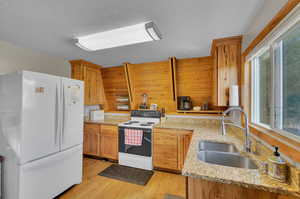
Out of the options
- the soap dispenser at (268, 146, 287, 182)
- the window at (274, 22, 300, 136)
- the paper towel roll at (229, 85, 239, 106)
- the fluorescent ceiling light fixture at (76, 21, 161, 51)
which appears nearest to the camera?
the soap dispenser at (268, 146, 287, 182)

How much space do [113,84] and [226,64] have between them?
2.78m

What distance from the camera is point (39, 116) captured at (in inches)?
61.2

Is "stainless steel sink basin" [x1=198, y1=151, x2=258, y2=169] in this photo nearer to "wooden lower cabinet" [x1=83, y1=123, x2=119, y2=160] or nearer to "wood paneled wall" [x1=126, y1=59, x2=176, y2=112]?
"wood paneled wall" [x1=126, y1=59, x2=176, y2=112]

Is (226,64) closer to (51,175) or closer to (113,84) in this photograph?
(113,84)

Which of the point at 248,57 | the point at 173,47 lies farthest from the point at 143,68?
the point at 248,57

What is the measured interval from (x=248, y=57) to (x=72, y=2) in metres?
2.13

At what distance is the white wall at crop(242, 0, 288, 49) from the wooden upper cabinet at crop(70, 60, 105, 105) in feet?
10.4

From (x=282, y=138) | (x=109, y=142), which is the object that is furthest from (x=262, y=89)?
(x=109, y=142)

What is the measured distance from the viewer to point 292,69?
1.03m

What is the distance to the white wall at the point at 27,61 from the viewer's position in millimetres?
2023

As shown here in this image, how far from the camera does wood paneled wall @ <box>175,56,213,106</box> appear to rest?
276 centimetres

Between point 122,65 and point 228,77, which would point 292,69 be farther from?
point 122,65

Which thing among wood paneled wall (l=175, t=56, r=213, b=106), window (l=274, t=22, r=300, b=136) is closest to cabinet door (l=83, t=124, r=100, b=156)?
wood paneled wall (l=175, t=56, r=213, b=106)

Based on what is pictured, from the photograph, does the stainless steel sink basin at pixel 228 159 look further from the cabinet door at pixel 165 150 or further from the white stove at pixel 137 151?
the white stove at pixel 137 151
